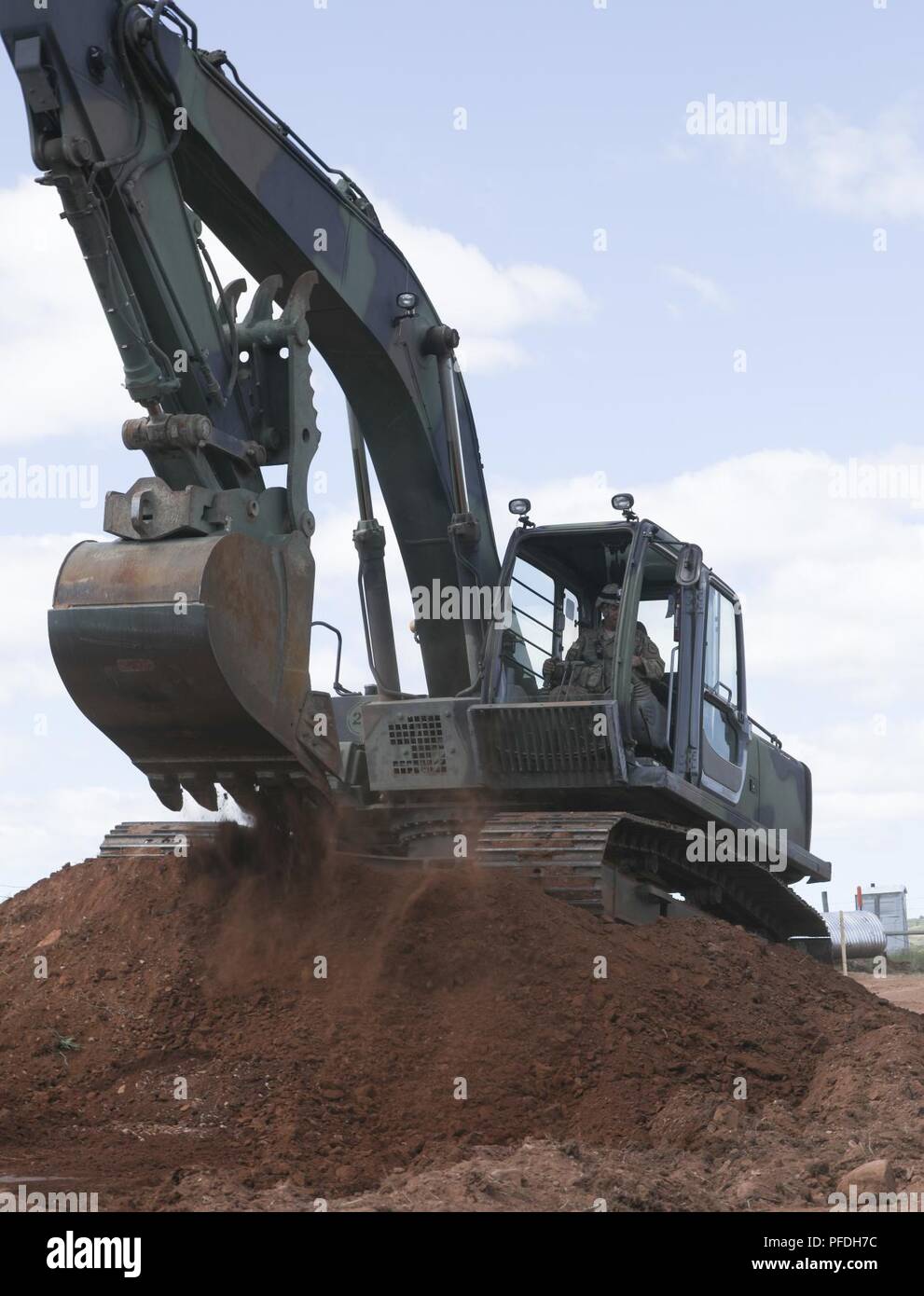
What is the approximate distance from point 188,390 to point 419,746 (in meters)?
2.94

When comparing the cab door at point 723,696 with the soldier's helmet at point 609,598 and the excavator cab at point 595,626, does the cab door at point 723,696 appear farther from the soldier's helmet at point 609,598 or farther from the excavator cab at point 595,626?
the soldier's helmet at point 609,598

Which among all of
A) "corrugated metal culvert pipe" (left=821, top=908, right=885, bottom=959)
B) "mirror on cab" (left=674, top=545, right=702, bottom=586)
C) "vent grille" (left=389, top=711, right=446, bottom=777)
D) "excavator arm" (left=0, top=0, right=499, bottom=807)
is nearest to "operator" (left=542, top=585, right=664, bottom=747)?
"mirror on cab" (left=674, top=545, right=702, bottom=586)

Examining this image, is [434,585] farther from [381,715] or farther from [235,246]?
[235,246]

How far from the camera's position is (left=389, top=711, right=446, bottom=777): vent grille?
9758mm

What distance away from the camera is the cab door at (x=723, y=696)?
411 inches

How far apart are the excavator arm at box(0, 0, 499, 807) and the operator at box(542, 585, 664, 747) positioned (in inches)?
102

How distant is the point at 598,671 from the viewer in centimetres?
1016

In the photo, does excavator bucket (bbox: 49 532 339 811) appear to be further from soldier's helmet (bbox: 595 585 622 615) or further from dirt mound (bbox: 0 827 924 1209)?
soldier's helmet (bbox: 595 585 622 615)

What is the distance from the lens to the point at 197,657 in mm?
7094

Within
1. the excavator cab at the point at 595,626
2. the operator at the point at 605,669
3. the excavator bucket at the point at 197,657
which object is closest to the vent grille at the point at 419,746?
the excavator cab at the point at 595,626

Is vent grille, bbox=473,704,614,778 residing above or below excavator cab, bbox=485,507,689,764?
below

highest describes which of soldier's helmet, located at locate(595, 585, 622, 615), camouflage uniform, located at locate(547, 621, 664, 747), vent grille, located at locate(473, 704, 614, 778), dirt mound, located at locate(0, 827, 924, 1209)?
soldier's helmet, located at locate(595, 585, 622, 615)
